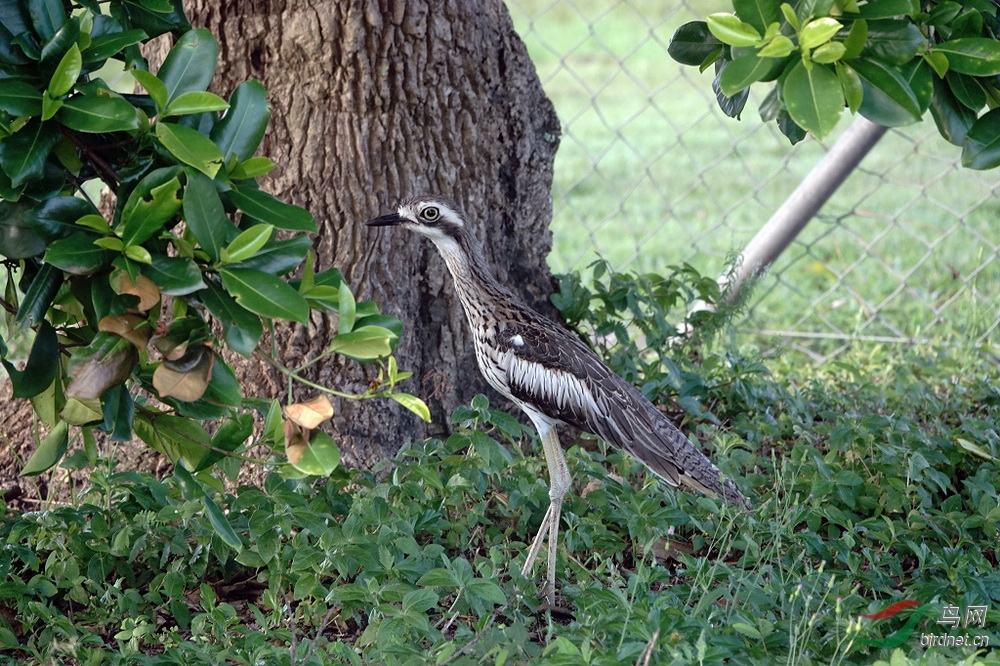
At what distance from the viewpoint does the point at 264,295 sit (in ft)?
7.03

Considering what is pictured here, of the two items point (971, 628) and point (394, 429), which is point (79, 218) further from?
point (971, 628)

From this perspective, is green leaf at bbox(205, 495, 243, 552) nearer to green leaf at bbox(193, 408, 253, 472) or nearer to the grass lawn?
the grass lawn

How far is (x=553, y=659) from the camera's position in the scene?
2459mm

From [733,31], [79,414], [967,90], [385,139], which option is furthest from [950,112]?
[79,414]

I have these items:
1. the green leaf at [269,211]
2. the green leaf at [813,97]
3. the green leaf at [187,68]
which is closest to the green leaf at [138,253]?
the green leaf at [269,211]

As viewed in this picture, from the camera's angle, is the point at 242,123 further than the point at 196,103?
Yes

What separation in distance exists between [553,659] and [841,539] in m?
1.28

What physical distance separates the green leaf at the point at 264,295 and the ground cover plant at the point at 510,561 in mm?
616

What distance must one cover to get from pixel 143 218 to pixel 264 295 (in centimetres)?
28

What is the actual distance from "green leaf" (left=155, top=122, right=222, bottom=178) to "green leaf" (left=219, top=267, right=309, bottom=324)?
0.20 meters

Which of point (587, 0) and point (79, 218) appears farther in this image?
point (587, 0)

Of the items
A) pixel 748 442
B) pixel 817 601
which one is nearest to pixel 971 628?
pixel 817 601

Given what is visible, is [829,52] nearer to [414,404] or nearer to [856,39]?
[856,39]

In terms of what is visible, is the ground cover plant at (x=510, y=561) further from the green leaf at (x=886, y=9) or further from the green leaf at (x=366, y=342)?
the green leaf at (x=886, y=9)
